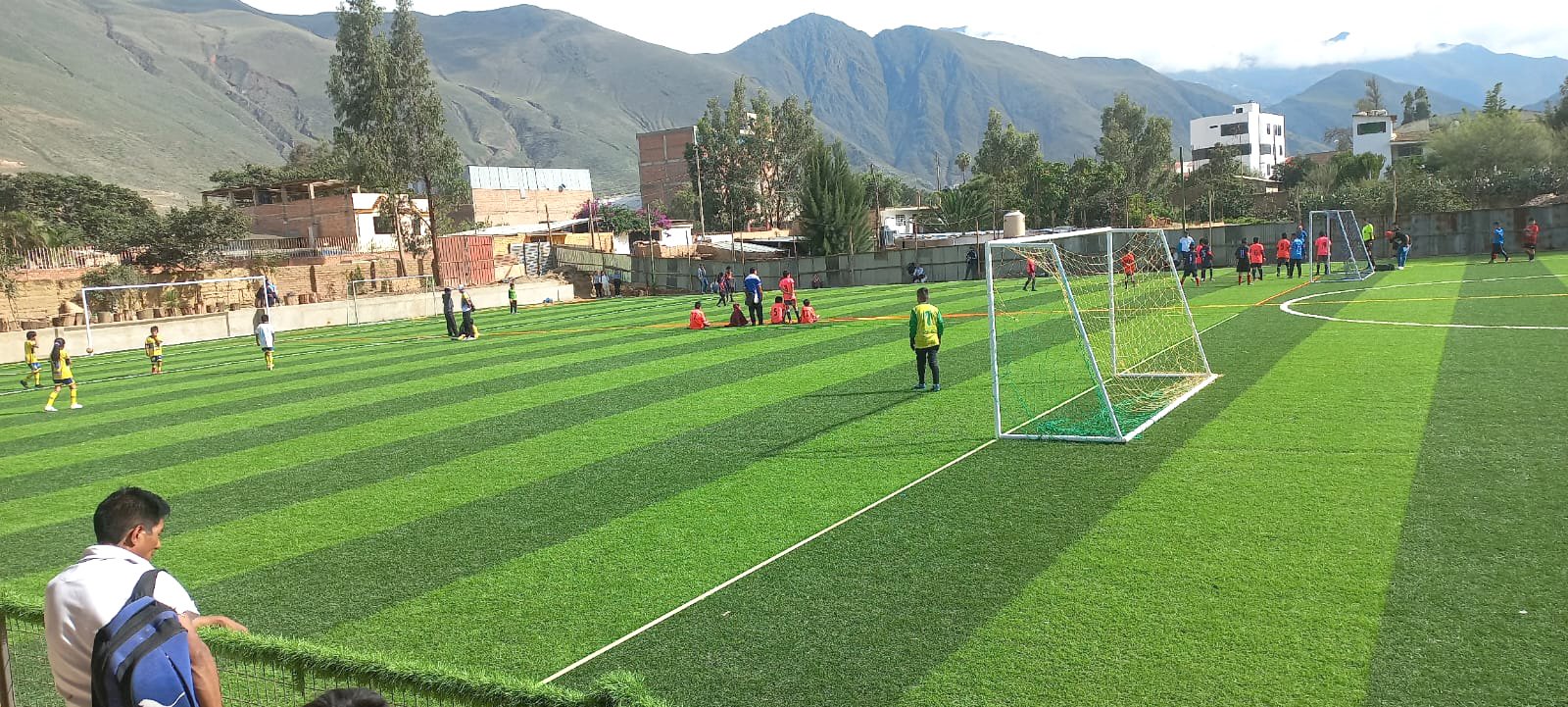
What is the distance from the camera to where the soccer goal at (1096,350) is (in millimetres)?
Answer: 11484

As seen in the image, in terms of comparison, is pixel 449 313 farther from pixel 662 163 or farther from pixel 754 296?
pixel 662 163

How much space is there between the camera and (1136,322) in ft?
66.6

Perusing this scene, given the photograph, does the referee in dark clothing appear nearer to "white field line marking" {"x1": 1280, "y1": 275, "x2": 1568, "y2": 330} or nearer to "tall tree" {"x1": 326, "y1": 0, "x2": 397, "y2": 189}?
"white field line marking" {"x1": 1280, "y1": 275, "x2": 1568, "y2": 330}

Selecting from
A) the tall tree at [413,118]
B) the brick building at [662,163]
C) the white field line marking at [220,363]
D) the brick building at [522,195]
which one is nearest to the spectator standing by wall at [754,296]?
the white field line marking at [220,363]

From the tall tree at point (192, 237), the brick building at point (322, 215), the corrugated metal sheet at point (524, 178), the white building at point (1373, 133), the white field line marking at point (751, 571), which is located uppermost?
the corrugated metal sheet at point (524, 178)

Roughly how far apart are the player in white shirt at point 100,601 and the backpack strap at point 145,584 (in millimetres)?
26

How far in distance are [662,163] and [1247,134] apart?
8281 cm

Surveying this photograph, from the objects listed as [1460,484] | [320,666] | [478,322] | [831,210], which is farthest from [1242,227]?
[320,666]

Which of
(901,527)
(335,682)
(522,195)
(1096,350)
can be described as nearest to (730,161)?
(522,195)

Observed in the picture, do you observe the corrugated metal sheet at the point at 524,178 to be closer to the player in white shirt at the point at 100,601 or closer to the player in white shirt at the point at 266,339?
the player in white shirt at the point at 266,339

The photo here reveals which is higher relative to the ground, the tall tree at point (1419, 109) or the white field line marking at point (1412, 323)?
the tall tree at point (1419, 109)

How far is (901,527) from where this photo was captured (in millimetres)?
8203

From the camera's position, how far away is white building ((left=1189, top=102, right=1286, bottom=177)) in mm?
139125

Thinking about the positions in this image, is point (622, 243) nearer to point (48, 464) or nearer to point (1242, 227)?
point (1242, 227)
